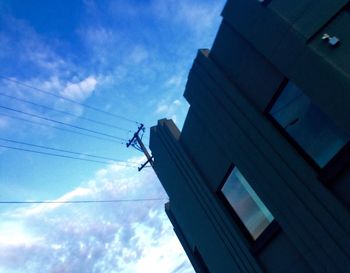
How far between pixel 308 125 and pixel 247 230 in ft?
12.0

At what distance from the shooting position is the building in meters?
5.52

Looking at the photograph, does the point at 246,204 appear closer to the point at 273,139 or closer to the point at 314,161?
the point at 273,139

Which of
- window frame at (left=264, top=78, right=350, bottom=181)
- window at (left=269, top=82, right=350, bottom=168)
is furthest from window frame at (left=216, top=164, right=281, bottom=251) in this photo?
window at (left=269, top=82, right=350, bottom=168)

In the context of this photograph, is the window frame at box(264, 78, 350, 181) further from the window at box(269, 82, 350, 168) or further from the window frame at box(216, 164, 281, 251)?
the window frame at box(216, 164, 281, 251)

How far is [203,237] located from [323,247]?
5570mm

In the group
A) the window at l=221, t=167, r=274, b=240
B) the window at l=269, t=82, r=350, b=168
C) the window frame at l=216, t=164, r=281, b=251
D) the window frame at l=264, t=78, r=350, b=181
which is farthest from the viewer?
A: the window at l=221, t=167, r=274, b=240

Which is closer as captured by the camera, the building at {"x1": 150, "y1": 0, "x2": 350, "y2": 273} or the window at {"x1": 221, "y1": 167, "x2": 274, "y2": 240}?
the building at {"x1": 150, "y1": 0, "x2": 350, "y2": 273}

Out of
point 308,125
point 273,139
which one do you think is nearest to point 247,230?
point 273,139

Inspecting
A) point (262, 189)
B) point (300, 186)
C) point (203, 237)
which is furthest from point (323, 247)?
point (203, 237)

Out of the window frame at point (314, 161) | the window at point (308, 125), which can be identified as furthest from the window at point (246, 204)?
the window at point (308, 125)

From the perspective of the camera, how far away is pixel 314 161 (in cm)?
622

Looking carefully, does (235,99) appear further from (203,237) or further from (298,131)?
(203,237)

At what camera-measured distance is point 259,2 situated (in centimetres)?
743

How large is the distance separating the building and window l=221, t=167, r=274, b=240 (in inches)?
1.2
